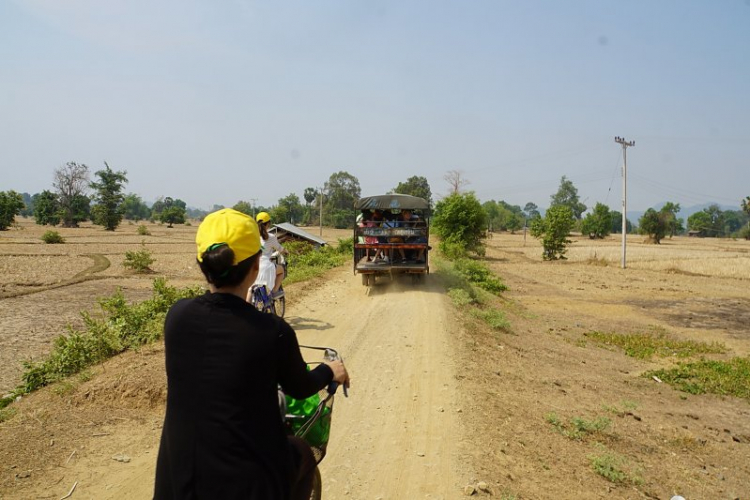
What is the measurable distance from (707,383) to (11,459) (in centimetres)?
1142

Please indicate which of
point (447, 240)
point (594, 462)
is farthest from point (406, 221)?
point (447, 240)

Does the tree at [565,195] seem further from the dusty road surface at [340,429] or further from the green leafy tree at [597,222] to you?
the dusty road surface at [340,429]

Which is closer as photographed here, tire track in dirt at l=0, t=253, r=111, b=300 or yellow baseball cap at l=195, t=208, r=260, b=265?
yellow baseball cap at l=195, t=208, r=260, b=265

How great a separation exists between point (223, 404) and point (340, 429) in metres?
4.00

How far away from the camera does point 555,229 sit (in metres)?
40.5

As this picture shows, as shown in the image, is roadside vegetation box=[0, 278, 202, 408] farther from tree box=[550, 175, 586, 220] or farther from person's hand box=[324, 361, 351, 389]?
tree box=[550, 175, 586, 220]

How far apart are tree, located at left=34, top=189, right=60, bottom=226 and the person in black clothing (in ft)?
278

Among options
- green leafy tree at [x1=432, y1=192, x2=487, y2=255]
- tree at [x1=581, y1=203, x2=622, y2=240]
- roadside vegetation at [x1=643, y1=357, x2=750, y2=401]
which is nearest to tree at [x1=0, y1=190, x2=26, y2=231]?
green leafy tree at [x1=432, y1=192, x2=487, y2=255]

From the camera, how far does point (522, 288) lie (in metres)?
23.8

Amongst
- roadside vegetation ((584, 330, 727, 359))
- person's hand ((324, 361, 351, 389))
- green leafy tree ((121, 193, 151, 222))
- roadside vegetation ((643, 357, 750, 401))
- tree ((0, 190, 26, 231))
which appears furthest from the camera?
green leafy tree ((121, 193, 151, 222))

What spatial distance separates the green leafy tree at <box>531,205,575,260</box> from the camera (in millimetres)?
40438

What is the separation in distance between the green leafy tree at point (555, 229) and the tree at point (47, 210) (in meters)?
67.3

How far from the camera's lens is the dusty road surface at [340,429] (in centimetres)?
468

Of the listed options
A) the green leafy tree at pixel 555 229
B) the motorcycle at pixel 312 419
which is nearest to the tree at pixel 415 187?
the green leafy tree at pixel 555 229
